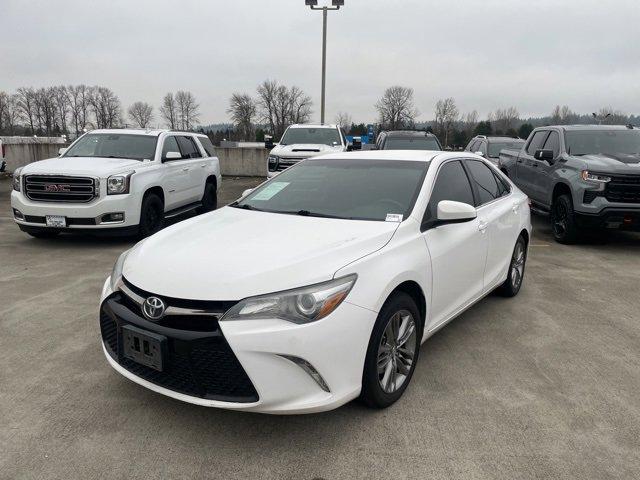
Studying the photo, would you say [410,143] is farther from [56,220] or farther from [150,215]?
[56,220]

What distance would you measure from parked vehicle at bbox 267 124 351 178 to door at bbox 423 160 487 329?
7.80 meters

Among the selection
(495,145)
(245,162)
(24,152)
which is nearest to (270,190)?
(495,145)

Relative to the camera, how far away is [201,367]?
257cm

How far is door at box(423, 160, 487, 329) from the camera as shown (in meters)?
3.50

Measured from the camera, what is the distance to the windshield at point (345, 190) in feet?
11.9

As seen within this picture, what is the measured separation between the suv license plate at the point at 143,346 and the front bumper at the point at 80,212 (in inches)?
199

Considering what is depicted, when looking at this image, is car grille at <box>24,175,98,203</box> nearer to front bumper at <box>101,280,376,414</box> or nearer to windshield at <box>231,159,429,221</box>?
windshield at <box>231,159,429,221</box>

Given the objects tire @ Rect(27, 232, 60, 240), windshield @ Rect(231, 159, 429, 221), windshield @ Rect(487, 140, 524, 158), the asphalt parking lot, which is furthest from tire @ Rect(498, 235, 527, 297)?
windshield @ Rect(487, 140, 524, 158)

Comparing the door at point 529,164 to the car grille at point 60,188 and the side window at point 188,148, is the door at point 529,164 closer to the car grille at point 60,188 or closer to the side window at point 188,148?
the side window at point 188,148

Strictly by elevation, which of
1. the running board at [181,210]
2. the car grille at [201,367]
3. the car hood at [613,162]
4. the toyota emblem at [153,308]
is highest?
the car hood at [613,162]

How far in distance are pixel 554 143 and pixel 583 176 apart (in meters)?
1.60

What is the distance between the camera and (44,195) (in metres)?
7.43

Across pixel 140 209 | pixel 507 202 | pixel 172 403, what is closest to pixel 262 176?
pixel 140 209

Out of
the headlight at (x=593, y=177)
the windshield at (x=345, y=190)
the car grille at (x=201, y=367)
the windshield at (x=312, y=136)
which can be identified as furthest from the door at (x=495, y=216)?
the windshield at (x=312, y=136)
